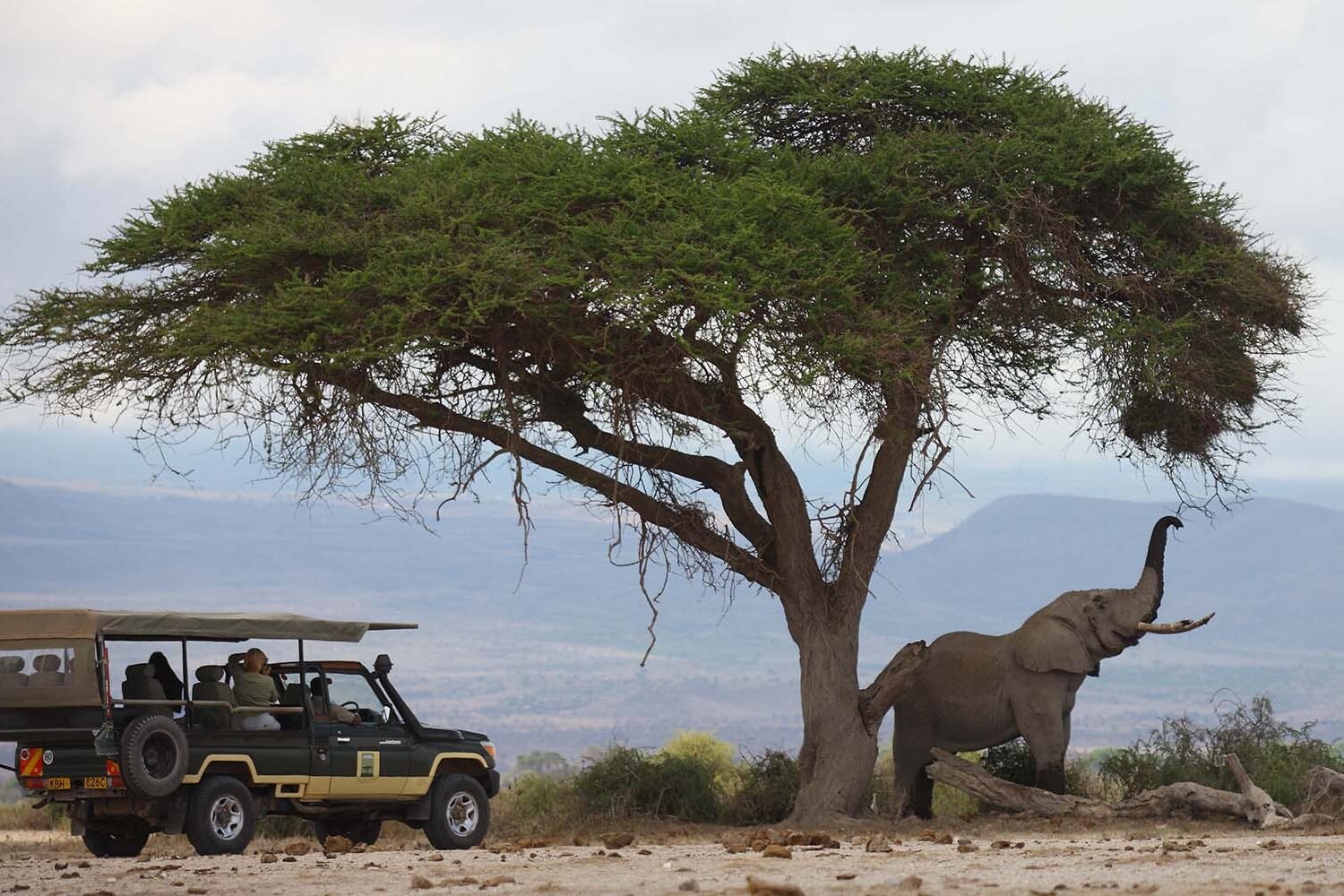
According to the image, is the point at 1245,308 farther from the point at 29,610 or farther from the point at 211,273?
the point at 29,610

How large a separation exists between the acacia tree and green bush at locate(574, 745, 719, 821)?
2122mm

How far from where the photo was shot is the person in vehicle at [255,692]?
1730 cm

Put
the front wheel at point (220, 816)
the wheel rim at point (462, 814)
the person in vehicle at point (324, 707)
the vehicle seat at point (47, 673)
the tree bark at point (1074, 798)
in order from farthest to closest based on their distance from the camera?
the tree bark at point (1074, 798), the wheel rim at point (462, 814), the person in vehicle at point (324, 707), the front wheel at point (220, 816), the vehicle seat at point (47, 673)

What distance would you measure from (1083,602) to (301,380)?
1001 cm

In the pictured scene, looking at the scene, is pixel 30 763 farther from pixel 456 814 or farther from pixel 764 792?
pixel 764 792

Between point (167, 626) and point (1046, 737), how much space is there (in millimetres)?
10763

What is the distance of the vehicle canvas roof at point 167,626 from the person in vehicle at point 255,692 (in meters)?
0.41

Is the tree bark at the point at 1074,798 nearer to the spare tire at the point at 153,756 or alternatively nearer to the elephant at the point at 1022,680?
the elephant at the point at 1022,680

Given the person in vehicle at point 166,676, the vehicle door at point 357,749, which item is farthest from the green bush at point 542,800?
the person in vehicle at point 166,676

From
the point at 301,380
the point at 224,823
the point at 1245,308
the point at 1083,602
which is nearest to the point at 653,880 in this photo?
the point at 224,823

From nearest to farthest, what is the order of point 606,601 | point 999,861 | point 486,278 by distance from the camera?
point 999,861, point 486,278, point 606,601

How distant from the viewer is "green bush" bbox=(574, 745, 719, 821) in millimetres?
23344

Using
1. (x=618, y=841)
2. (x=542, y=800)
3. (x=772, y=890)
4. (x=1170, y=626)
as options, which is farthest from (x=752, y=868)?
(x=542, y=800)

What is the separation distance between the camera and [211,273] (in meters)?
21.6
